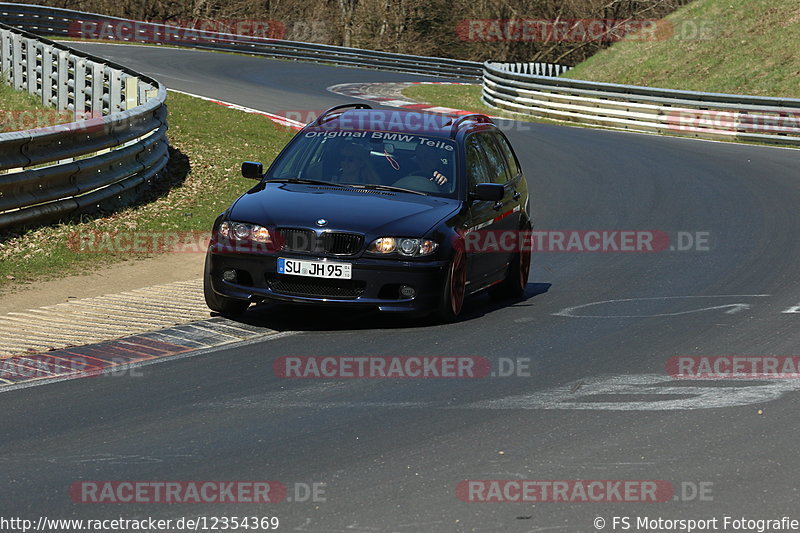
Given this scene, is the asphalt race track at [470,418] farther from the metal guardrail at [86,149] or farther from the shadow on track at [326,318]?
the metal guardrail at [86,149]

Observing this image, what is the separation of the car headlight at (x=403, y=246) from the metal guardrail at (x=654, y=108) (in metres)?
20.0

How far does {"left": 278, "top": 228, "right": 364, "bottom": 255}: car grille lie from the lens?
976 cm

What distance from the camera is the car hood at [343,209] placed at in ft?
32.3

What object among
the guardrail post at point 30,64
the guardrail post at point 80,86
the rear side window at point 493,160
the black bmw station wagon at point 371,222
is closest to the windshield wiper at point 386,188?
the black bmw station wagon at point 371,222

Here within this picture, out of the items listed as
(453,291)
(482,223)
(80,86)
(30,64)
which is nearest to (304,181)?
(482,223)

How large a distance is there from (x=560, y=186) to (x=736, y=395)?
12.3m

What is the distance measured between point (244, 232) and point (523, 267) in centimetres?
307

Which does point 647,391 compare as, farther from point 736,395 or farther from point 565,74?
point 565,74

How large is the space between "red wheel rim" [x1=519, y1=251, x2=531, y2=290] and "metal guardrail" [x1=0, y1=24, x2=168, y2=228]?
5.00 meters

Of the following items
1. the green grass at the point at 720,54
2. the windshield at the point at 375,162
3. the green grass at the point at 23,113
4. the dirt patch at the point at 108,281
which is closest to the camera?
the windshield at the point at 375,162

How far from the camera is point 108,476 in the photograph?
615cm

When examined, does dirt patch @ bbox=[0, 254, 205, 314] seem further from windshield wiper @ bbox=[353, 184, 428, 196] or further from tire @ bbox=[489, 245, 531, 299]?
tire @ bbox=[489, 245, 531, 299]

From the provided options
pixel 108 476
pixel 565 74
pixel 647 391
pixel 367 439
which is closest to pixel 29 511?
pixel 108 476

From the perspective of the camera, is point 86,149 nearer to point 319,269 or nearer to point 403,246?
point 319,269
